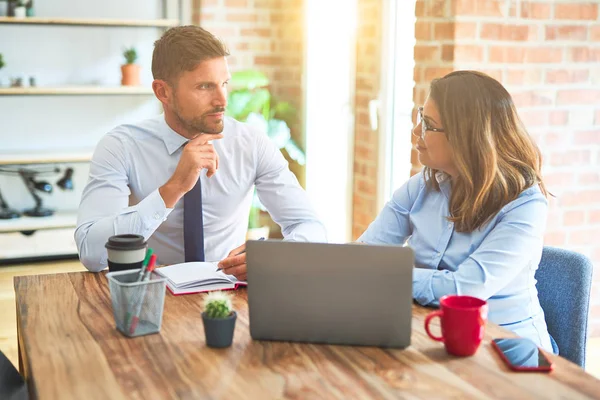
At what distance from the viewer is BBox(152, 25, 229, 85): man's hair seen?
2.18 meters

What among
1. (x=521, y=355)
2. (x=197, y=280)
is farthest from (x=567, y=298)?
(x=197, y=280)

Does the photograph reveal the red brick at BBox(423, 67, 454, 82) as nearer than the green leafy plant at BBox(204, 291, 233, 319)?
No

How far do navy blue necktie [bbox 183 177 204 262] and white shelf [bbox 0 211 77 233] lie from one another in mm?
2473

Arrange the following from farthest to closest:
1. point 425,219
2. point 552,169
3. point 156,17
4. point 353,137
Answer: point 156,17, point 353,137, point 552,169, point 425,219

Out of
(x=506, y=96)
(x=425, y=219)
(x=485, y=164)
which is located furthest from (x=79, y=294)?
(x=506, y=96)

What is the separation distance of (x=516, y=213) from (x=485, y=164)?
139mm

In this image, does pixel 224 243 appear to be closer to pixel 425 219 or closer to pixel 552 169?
pixel 425 219

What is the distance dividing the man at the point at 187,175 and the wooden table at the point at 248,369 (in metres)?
0.57

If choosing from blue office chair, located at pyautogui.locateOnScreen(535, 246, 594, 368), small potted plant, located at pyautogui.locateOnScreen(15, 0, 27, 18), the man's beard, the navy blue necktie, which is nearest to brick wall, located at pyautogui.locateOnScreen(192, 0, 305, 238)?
small potted plant, located at pyautogui.locateOnScreen(15, 0, 27, 18)

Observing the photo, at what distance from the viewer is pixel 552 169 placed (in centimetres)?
298

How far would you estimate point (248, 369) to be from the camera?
127 centimetres

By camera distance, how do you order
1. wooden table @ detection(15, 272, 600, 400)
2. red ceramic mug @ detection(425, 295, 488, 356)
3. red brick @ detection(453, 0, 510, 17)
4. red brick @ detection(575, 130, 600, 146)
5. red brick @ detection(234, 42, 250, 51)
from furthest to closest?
1. red brick @ detection(234, 42, 250, 51)
2. red brick @ detection(575, 130, 600, 146)
3. red brick @ detection(453, 0, 510, 17)
4. red ceramic mug @ detection(425, 295, 488, 356)
5. wooden table @ detection(15, 272, 600, 400)

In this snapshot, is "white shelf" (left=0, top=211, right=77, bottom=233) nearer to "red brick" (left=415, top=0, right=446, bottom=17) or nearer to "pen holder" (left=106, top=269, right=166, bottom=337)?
"red brick" (left=415, top=0, right=446, bottom=17)

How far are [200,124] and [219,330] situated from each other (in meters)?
0.98
